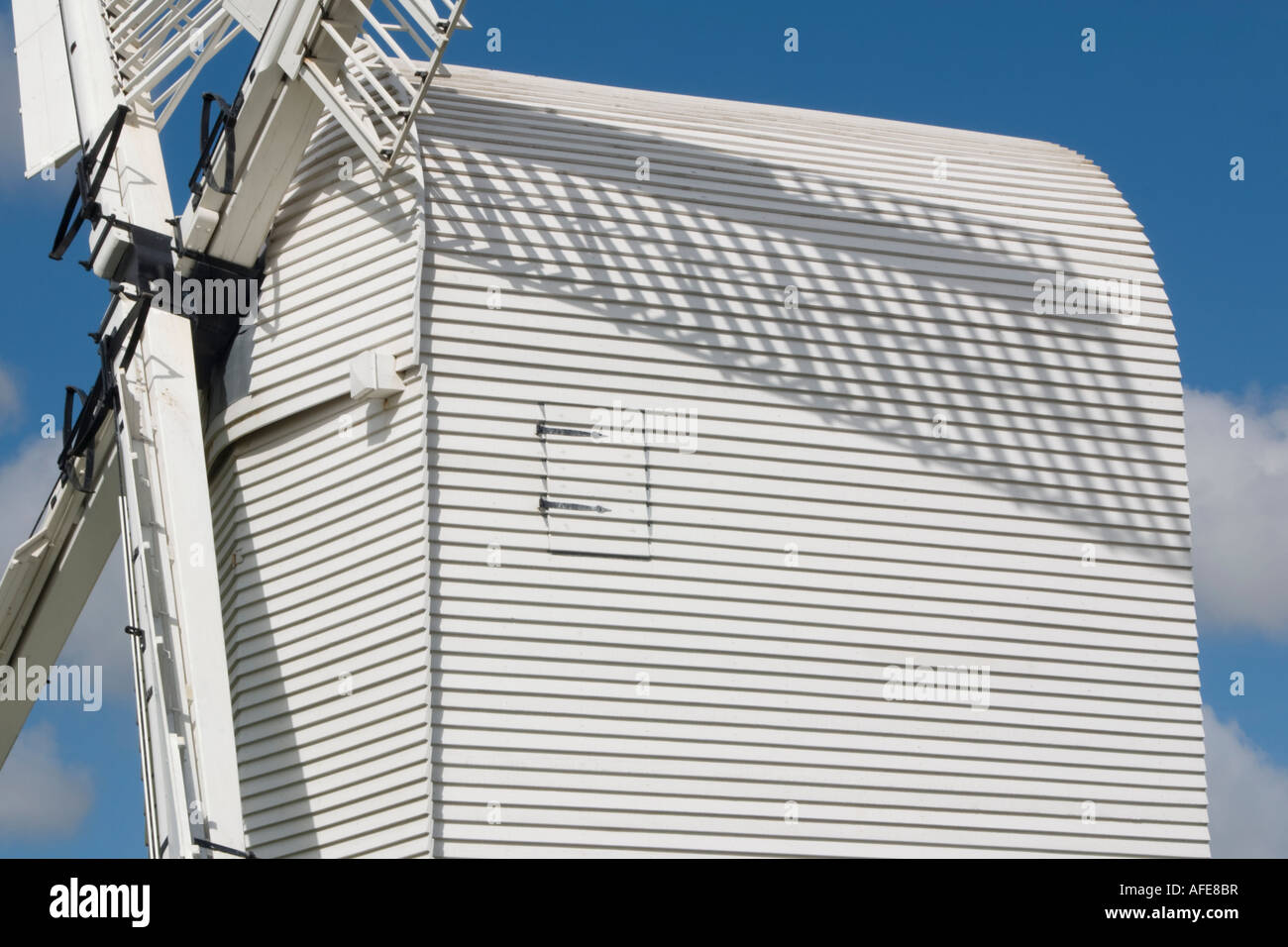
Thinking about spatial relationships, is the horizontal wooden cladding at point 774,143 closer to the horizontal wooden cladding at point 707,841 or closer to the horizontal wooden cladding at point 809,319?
the horizontal wooden cladding at point 809,319

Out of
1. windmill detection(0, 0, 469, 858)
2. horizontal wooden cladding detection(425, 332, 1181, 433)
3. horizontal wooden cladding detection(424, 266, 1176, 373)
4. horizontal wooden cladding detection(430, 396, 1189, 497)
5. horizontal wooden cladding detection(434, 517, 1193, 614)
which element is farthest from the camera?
horizontal wooden cladding detection(424, 266, 1176, 373)

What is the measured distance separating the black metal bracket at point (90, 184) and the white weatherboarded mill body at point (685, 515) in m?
1.91

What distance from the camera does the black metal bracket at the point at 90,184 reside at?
632 inches

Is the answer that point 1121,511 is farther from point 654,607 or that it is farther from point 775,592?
point 654,607

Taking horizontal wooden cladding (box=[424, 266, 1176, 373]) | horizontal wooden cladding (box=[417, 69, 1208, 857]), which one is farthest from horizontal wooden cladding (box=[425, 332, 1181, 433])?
horizontal wooden cladding (box=[424, 266, 1176, 373])

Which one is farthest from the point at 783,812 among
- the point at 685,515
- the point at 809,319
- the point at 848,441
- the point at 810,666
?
the point at 809,319

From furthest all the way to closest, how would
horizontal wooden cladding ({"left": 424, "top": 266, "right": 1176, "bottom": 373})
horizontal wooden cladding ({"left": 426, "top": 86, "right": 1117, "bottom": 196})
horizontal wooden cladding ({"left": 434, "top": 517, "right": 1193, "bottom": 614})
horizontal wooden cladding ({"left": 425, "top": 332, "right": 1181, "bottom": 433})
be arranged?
horizontal wooden cladding ({"left": 426, "top": 86, "right": 1117, "bottom": 196}), horizontal wooden cladding ({"left": 424, "top": 266, "right": 1176, "bottom": 373}), horizontal wooden cladding ({"left": 425, "top": 332, "right": 1181, "bottom": 433}), horizontal wooden cladding ({"left": 434, "top": 517, "right": 1193, "bottom": 614})

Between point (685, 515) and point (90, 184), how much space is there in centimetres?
697

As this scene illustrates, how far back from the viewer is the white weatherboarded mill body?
556 inches

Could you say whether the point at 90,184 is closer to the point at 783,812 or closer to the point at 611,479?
the point at 611,479

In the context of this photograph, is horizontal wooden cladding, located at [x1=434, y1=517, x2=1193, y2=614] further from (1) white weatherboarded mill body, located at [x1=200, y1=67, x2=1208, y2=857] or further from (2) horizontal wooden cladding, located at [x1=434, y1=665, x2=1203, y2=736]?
(2) horizontal wooden cladding, located at [x1=434, y1=665, x2=1203, y2=736]

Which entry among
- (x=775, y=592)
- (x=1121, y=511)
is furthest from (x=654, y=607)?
(x=1121, y=511)

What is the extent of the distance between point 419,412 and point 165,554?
2529 millimetres

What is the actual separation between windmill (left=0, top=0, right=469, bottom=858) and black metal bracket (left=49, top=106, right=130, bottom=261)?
22mm
